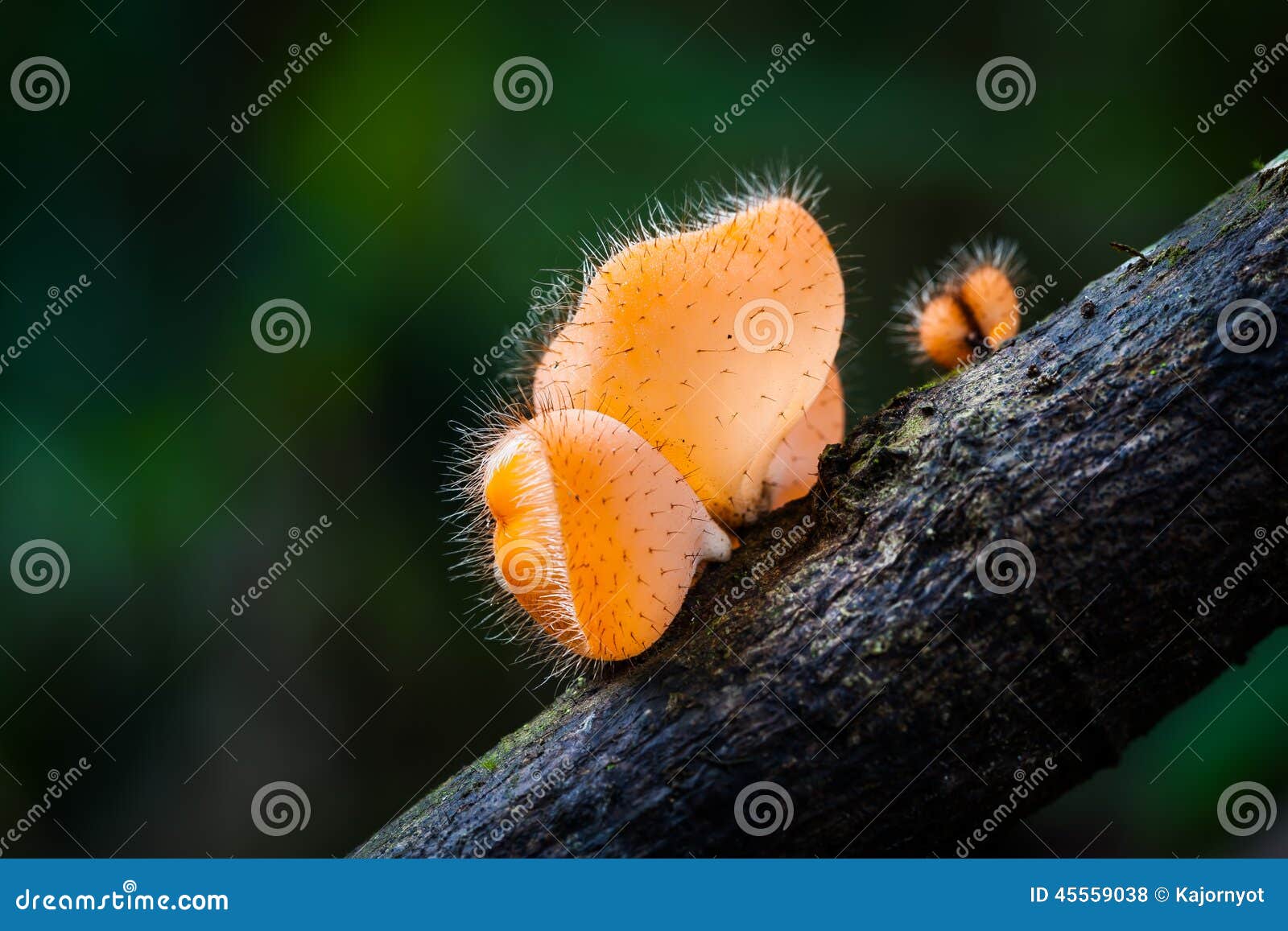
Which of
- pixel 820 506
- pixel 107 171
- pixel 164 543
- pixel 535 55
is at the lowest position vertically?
pixel 164 543

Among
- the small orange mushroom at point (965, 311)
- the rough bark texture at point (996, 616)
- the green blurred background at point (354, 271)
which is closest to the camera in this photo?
the rough bark texture at point (996, 616)

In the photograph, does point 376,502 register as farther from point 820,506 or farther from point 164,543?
point 820,506

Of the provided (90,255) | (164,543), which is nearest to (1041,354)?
(164,543)

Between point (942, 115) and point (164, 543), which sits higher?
point (942, 115)

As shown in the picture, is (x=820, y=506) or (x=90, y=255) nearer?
(x=820, y=506)

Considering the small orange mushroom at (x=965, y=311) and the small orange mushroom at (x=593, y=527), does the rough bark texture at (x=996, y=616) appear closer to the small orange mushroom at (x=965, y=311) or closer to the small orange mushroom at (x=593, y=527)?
the small orange mushroom at (x=593, y=527)

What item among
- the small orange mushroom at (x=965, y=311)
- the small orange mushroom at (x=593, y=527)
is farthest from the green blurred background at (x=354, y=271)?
the small orange mushroom at (x=593, y=527)

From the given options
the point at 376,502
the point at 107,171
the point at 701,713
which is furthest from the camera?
the point at 376,502
